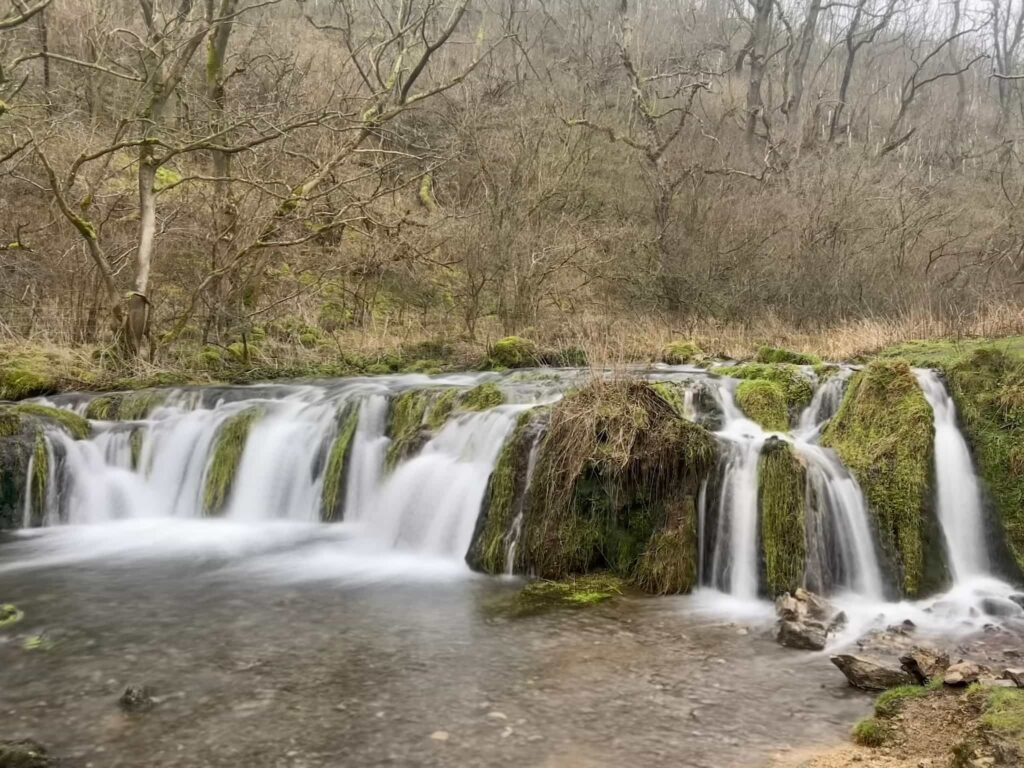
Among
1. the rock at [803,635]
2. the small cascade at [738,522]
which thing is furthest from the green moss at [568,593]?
the rock at [803,635]

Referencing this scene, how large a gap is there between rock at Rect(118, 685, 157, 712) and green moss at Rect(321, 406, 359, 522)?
461cm

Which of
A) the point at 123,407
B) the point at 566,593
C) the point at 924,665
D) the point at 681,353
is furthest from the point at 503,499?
the point at 681,353

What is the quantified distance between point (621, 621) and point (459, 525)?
2393mm

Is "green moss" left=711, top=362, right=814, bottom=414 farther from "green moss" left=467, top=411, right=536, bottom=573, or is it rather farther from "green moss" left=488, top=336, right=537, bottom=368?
"green moss" left=488, top=336, right=537, bottom=368

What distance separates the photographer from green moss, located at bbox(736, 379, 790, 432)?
8.65 metres

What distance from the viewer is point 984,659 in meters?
5.06

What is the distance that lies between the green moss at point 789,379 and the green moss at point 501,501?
10.3 ft

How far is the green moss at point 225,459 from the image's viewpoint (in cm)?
969

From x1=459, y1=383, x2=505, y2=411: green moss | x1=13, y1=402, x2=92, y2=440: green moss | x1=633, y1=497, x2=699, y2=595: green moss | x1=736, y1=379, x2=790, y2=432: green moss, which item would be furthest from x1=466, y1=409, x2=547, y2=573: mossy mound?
x1=13, y1=402, x2=92, y2=440: green moss

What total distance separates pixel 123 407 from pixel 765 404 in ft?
27.9

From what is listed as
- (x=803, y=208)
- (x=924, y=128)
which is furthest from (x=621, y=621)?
(x=924, y=128)

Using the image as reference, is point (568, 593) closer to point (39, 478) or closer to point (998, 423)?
point (998, 423)

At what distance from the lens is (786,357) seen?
11953 millimetres

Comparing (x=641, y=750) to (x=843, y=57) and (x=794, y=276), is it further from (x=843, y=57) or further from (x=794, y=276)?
(x=843, y=57)
